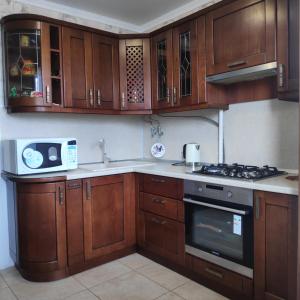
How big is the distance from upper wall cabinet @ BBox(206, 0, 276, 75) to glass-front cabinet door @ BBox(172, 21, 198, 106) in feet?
0.51

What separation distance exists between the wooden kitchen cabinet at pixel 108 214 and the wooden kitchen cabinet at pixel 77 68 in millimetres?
753

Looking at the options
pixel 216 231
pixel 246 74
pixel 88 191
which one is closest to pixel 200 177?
pixel 216 231

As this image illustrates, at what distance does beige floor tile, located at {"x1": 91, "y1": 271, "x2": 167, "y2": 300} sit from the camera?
2023 millimetres

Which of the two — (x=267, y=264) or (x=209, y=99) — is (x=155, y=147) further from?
(x=267, y=264)

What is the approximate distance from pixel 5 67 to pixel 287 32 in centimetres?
221

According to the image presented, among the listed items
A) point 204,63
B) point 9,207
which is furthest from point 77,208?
point 204,63

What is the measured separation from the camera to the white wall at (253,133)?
6.87 ft

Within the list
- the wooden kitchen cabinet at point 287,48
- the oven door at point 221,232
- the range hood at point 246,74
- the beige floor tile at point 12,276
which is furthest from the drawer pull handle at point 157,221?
the wooden kitchen cabinet at point 287,48

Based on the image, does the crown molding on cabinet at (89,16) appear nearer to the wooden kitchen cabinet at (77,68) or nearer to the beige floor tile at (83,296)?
the wooden kitchen cabinet at (77,68)

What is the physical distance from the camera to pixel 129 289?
2115 mm

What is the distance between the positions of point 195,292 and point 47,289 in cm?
111

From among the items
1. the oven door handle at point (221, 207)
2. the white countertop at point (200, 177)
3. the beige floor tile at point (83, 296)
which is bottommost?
the beige floor tile at point (83, 296)

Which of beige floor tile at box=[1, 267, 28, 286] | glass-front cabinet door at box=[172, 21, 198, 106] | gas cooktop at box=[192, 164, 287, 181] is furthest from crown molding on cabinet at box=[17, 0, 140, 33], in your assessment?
beige floor tile at box=[1, 267, 28, 286]

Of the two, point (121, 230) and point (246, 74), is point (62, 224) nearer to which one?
point (121, 230)
